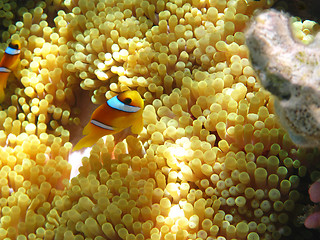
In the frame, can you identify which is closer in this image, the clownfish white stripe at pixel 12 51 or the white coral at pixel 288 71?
the white coral at pixel 288 71

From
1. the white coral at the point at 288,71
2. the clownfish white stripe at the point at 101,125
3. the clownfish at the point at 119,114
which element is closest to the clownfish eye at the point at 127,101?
the clownfish at the point at 119,114

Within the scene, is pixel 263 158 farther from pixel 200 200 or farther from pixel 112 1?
pixel 112 1

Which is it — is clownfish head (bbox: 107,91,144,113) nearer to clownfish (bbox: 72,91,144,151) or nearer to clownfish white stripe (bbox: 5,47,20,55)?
clownfish (bbox: 72,91,144,151)

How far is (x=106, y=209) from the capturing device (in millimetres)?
1313

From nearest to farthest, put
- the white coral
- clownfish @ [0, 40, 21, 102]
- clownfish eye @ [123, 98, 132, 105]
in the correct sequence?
the white coral, clownfish eye @ [123, 98, 132, 105], clownfish @ [0, 40, 21, 102]

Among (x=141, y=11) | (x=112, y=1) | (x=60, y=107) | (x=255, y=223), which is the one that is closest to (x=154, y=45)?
(x=141, y=11)

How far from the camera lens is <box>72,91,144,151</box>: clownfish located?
1.48 metres

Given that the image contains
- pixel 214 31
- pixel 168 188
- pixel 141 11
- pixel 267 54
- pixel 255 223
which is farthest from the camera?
pixel 141 11

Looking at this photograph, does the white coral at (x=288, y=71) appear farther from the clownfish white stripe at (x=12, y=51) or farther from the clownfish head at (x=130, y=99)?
the clownfish white stripe at (x=12, y=51)

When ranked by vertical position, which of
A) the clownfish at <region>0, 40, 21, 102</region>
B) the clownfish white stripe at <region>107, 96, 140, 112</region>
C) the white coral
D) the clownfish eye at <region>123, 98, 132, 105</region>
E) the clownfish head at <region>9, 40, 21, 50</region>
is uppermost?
the white coral

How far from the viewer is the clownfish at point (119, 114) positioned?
1480 mm

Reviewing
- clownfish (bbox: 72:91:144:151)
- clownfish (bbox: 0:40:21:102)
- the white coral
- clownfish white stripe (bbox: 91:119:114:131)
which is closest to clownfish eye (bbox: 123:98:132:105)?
clownfish (bbox: 72:91:144:151)

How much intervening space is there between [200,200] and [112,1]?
1300 mm

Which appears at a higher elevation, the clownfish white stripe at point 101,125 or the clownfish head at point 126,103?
the clownfish head at point 126,103
